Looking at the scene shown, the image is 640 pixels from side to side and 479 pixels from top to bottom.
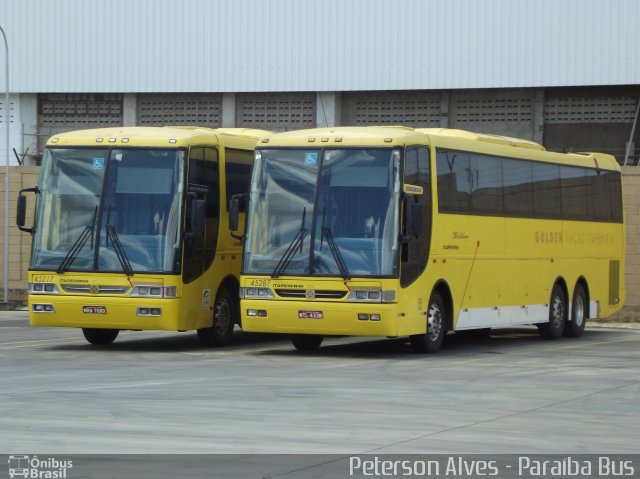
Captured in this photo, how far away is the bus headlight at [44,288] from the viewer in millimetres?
Answer: 23000

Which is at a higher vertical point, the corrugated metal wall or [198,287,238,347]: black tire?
the corrugated metal wall

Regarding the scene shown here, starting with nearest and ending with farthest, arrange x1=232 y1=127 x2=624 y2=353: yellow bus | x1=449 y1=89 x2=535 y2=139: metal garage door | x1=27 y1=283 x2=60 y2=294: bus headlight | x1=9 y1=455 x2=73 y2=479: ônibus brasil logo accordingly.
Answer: x1=9 y1=455 x2=73 y2=479: ônibus brasil logo → x1=232 y1=127 x2=624 y2=353: yellow bus → x1=27 y1=283 x2=60 y2=294: bus headlight → x1=449 y1=89 x2=535 y2=139: metal garage door

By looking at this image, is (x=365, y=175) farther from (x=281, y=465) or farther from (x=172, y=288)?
A: (x=281, y=465)

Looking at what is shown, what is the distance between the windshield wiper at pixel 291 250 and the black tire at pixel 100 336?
405 centimetres

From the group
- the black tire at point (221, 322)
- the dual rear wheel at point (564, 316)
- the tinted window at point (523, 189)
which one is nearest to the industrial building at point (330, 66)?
the tinted window at point (523, 189)

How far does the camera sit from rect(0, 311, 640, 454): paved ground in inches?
486

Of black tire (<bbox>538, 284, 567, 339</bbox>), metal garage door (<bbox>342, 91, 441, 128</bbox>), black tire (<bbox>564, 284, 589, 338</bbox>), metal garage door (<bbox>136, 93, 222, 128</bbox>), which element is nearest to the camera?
black tire (<bbox>538, 284, 567, 339</bbox>)

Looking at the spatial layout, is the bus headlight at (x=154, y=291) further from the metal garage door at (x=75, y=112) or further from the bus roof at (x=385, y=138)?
the metal garage door at (x=75, y=112)

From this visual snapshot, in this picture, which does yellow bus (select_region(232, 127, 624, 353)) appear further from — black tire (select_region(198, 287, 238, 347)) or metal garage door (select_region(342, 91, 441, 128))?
metal garage door (select_region(342, 91, 441, 128))

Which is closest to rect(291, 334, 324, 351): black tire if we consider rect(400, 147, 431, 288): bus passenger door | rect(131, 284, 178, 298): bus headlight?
rect(131, 284, 178, 298): bus headlight

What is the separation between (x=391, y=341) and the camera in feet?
87.1

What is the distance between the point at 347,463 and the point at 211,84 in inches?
1375

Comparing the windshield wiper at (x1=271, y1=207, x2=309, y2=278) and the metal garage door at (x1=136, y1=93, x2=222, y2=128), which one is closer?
the windshield wiper at (x1=271, y1=207, x2=309, y2=278)

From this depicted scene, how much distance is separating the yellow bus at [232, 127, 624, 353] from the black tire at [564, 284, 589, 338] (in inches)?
136
